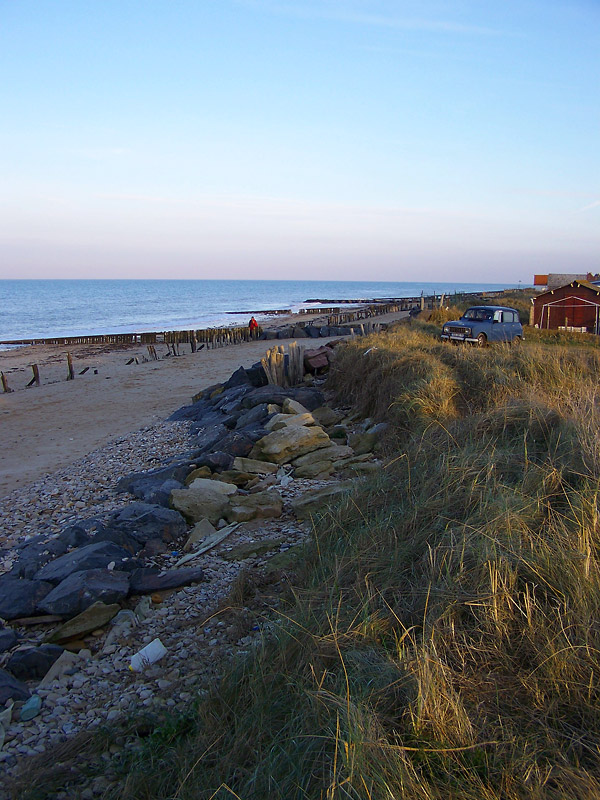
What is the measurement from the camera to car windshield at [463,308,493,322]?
19484mm

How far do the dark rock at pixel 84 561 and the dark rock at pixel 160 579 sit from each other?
0.32 m

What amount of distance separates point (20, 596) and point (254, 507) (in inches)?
83.0

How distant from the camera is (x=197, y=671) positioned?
3447 mm

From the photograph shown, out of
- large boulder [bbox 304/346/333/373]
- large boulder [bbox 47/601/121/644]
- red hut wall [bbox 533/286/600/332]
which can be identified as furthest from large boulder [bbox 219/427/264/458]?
red hut wall [bbox 533/286/600/332]

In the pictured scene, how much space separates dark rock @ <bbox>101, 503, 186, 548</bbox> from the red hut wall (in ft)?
70.9

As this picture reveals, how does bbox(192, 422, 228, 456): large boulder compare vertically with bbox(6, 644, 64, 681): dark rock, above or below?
below

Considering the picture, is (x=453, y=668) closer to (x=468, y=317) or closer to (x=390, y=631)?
(x=390, y=631)

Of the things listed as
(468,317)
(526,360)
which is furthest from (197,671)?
(468,317)

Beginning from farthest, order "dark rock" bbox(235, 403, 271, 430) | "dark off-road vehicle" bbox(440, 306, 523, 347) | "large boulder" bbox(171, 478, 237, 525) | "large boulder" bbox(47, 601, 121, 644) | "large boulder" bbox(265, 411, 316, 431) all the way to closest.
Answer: "dark off-road vehicle" bbox(440, 306, 523, 347), "dark rock" bbox(235, 403, 271, 430), "large boulder" bbox(265, 411, 316, 431), "large boulder" bbox(171, 478, 237, 525), "large boulder" bbox(47, 601, 121, 644)

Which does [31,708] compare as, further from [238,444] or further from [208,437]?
[208,437]

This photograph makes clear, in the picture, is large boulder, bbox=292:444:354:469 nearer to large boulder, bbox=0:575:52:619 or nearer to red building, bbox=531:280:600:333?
large boulder, bbox=0:575:52:619

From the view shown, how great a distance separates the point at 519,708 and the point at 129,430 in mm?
10963

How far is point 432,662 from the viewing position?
247 centimetres

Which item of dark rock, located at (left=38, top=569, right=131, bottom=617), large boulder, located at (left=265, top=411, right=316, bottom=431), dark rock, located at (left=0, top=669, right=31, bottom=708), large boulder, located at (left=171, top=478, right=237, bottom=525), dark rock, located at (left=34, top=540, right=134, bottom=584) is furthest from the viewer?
large boulder, located at (left=265, top=411, right=316, bottom=431)
